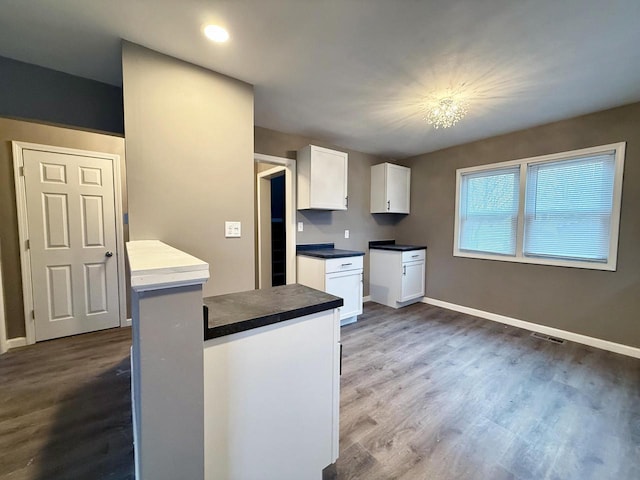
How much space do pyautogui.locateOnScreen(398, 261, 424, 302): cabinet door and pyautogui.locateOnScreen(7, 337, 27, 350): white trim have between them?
431 centimetres

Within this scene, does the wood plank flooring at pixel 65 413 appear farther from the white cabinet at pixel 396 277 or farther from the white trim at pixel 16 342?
the white cabinet at pixel 396 277

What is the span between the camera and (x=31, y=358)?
7.59 feet

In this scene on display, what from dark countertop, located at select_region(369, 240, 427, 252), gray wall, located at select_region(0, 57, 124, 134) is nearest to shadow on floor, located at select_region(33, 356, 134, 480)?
gray wall, located at select_region(0, 57, 124, 134)

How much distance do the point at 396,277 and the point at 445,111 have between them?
2247 mm

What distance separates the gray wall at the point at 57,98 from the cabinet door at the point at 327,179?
1.94 metres

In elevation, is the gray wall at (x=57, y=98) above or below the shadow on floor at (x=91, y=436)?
above

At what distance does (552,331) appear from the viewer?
288 cm

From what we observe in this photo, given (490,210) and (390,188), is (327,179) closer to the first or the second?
(390,188)

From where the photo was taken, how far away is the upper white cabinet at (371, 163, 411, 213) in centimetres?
397

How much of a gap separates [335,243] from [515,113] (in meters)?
2.55

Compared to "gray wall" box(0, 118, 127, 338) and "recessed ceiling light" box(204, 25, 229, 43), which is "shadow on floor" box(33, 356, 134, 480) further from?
"recessed ceiling light" box(204, 25, 229, 43)

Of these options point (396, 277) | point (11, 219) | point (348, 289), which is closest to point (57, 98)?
point (11, 219)

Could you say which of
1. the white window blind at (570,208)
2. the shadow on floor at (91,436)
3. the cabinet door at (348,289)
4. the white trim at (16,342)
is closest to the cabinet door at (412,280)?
the cabinet door at (348,289)

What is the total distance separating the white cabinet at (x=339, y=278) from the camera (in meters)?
3.05
